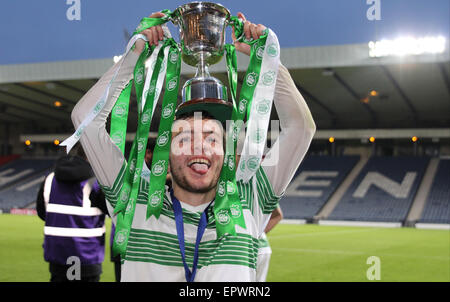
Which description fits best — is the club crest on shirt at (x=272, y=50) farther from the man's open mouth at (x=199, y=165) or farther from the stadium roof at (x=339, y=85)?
the stadium roof at (x=339, y=85)

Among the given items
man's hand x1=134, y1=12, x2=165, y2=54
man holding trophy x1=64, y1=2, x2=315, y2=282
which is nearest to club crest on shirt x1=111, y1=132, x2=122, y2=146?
man holding trophy x1=64, y1=2, x2=315, y2=282

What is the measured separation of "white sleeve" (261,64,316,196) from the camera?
184 centimetres

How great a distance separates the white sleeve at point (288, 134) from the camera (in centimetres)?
184

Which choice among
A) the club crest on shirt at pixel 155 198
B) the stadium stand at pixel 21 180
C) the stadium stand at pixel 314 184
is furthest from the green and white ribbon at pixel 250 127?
the stadium stand at pixel 21 180

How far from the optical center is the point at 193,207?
1.85 metres

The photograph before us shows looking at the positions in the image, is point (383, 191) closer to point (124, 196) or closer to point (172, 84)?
point (172, 84)

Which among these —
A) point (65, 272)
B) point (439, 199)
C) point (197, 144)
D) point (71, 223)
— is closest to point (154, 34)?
point (197, 144)

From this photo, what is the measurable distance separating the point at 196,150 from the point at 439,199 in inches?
956

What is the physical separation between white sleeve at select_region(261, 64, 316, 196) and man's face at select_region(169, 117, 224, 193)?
21 cm

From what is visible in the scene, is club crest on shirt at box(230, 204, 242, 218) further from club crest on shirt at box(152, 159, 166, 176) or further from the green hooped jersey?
club crest on shirt at box(152, 159, 166, 176)

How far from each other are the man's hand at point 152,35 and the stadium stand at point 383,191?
2128cm

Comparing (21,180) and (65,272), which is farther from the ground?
(21,180)

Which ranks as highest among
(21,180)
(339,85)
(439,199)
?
(21,180)

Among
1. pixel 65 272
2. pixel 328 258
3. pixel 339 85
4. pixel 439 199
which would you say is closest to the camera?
pixel 65 272
